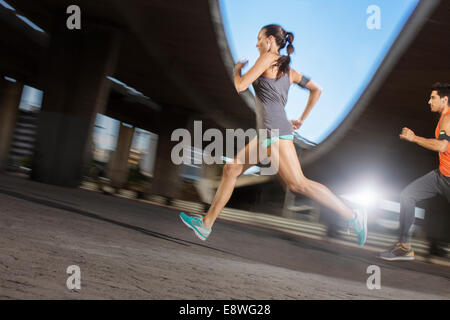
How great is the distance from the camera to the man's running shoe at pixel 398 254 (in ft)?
17.9

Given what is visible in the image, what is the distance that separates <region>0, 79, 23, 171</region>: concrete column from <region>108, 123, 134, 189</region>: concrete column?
1429cm

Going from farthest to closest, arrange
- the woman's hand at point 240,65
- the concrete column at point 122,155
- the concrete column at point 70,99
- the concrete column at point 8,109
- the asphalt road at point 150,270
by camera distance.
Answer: the concrete column at point 122,155 < the concrete column at point 8,109 < the concrete column at point 70,99 < the woman's hand at point 240,65 < the asphalt road at point 150,270

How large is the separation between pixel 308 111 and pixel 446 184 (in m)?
1.86

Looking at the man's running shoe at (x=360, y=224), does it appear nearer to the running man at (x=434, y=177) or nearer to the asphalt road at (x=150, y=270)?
the asphalt road at (x=150, y=270)

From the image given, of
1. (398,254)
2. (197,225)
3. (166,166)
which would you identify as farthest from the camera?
(166,166)

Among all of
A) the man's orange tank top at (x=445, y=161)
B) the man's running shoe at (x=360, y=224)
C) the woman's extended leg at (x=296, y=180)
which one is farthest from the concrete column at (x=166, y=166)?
the woman's extended leg at (x=296, y=180)

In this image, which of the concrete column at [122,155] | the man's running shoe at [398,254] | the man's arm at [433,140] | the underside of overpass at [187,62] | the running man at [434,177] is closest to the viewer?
the man's arm at [433,140]

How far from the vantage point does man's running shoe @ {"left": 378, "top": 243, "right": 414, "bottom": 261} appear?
5.45m

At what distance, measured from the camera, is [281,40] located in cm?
441

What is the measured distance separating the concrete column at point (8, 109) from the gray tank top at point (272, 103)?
29803mm

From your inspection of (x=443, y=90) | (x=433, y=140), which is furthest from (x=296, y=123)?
(x=443, y=90)

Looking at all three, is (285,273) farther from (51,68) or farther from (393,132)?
(393,132)

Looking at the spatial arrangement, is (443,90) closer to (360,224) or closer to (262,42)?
(360,224)

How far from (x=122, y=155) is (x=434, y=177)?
43.7 meters
